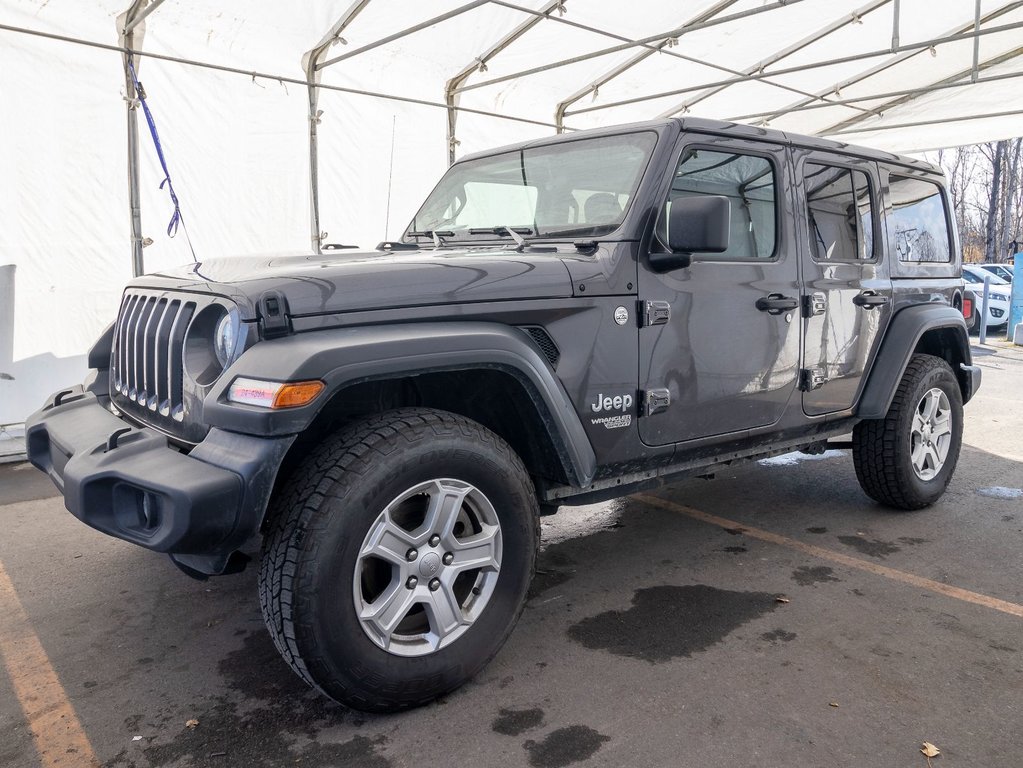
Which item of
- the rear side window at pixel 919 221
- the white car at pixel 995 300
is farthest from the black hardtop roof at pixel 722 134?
the white car at pixel 995 300

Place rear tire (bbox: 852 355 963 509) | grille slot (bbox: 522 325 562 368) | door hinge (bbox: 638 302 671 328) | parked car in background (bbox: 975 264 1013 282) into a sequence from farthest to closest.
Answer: parked car in background (bbox: 975 264 1013 282), rear tire (bbox: 852 355 963 509), door hinge (bbox: 638 302 671 328), grille slot (bbox: 522 325 562 368)

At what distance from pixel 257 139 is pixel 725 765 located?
7.10 m

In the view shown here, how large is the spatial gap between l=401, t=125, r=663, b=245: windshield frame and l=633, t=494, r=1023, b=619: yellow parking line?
197 cm

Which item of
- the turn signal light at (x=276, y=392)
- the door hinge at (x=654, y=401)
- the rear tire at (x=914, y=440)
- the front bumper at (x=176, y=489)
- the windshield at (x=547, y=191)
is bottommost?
the rear tire at (x=914, y=440)

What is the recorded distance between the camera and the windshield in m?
3.19

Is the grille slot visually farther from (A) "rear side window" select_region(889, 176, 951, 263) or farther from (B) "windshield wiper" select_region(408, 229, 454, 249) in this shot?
(A) "rear side window" select_region(889, 176, 951, 263)

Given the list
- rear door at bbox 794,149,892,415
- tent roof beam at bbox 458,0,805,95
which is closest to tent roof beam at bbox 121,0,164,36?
tent roof beam at bbox 458,0,805,95

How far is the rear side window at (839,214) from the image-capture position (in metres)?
3.81

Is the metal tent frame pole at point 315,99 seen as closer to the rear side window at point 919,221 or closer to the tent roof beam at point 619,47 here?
the tent roof beam at point 619,47

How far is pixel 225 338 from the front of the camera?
2.48 m

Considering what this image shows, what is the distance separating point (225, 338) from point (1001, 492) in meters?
4.57

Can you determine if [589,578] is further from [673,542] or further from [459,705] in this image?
[459,705]

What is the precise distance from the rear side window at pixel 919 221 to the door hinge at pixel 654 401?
200 centimetres

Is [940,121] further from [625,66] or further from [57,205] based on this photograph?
[57,205]
